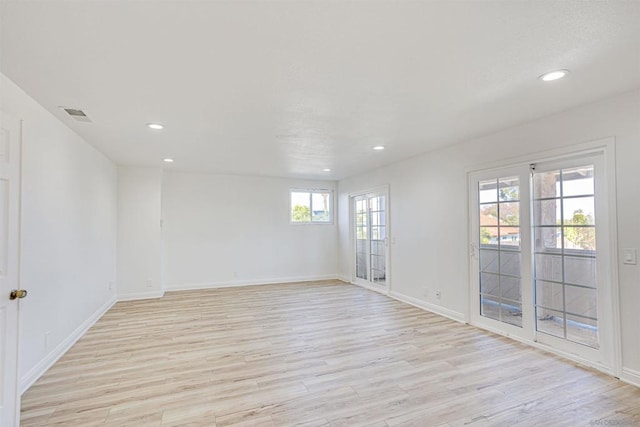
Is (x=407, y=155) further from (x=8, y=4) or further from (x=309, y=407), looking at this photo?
(x=8, y=4)

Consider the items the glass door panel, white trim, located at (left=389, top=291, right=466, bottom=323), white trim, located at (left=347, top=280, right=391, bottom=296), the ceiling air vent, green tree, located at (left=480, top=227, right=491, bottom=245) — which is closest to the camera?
the ceiling air vent

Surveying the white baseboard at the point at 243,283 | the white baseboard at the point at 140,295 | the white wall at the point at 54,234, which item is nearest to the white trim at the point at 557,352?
the white baseboard at the point at 243,283

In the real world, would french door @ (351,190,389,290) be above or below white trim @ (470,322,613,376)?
above

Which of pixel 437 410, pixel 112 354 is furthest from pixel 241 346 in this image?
pixel 437 410

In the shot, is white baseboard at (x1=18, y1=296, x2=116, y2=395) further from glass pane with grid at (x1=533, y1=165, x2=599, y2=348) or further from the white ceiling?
glass pane with grid at (x1=533, y1=165, x2=599, y2=348)

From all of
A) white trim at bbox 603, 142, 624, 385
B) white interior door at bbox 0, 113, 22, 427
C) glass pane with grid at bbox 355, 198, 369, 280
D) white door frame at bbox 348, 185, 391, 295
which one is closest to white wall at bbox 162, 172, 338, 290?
white door frame at bbox 348, 185, 391, 295

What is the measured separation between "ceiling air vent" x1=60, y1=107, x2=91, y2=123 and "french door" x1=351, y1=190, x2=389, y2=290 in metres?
4.54

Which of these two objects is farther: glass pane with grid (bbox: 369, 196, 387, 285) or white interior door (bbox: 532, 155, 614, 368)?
glass pane with grid (bbox: 369, 196, 387, 285)

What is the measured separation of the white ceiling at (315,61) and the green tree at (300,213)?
12.7 feet

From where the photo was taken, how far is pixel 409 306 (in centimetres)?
509

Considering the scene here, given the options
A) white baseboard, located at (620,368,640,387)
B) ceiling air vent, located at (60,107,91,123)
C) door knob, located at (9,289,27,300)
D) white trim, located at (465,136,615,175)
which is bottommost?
white baseboard, located at (620,368,640,387)

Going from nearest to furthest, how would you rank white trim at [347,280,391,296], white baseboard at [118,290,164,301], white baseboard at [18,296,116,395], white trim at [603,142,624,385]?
white baseboard at [18,296,116,395] < white trim at [603,142,624,385] < white baseboard at [118,290,164,301] < white trim at [347,280,391,296]

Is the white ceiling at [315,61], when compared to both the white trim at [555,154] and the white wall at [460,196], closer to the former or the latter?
the white wall at [460,196]

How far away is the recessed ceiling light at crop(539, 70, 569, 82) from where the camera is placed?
2287 millimetres
